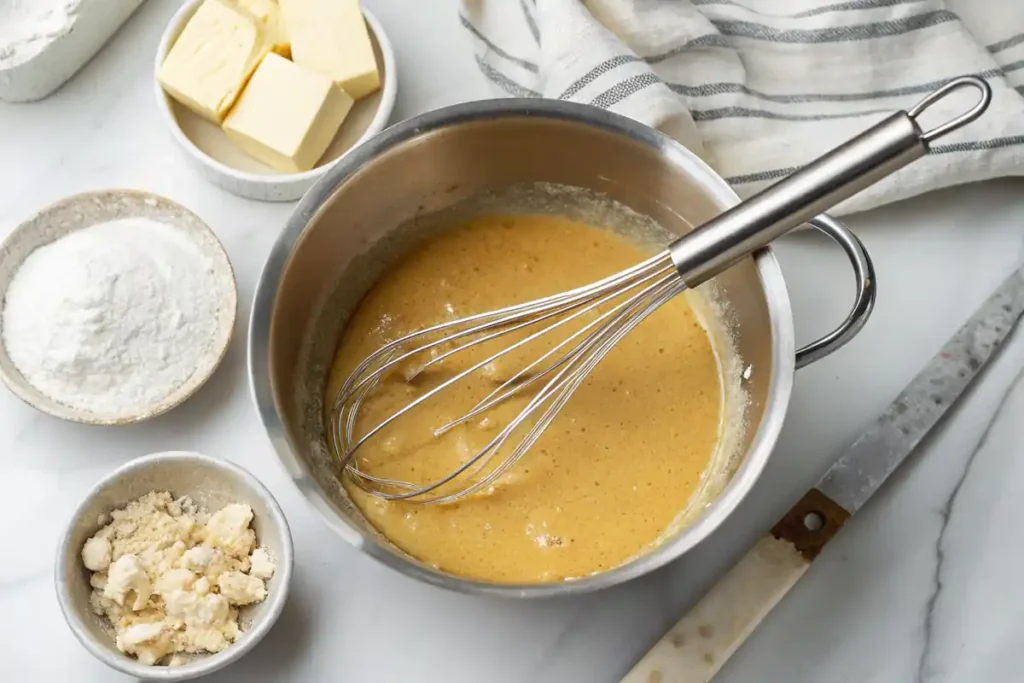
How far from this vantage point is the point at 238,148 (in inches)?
35.9

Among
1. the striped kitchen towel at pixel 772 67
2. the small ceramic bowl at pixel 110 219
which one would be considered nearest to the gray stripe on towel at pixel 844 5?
the striped kitchen towel at pixel 772 67

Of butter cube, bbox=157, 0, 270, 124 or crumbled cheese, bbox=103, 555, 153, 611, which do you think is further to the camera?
butter cube, bbox=157, 0, 270, 124

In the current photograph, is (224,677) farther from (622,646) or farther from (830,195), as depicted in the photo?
(830,195)

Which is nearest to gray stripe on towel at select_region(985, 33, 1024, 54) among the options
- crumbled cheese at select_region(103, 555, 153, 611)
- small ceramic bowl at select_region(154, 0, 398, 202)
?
small ceramic bowl at select_region(154, 0, 398, 202)

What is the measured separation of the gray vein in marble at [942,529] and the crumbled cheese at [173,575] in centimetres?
58

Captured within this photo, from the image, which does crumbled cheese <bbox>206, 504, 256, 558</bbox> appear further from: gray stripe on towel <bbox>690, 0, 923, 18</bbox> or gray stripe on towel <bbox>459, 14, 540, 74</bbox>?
gray stripe on towel <bbox>690, 0, 923, 18</bbox>

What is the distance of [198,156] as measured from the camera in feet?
2.87

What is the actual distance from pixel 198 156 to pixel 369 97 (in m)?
0.18

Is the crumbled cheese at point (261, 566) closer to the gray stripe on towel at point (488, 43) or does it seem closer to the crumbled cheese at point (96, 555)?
the crumbled cheese at point (96, 555)

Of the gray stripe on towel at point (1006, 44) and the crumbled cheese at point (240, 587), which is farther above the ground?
the gray stripe on towel at point (1006, 44)

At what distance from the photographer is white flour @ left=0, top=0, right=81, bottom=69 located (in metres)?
0.88

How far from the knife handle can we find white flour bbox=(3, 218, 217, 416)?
483 millimetres

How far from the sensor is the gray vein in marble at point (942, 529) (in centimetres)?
84

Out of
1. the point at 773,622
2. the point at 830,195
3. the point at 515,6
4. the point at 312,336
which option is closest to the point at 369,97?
the point at 515,6
